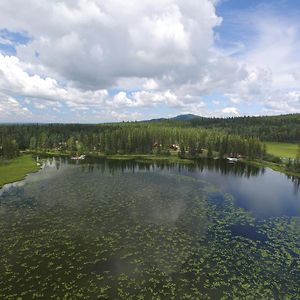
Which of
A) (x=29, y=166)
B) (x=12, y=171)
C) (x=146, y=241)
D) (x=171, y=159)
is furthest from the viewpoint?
(x=171, y=159)

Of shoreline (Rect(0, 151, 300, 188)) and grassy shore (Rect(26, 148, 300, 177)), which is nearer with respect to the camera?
shoreline (Rect(0, 151, 300, 188))

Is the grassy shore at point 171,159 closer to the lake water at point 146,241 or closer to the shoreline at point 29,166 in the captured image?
the shoreline at point 29,166

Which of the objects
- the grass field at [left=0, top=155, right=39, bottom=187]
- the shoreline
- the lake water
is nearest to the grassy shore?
the shoreline

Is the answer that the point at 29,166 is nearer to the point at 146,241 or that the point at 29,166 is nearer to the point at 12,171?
the point at 12,171

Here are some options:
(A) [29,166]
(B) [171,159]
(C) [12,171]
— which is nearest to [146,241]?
(C) [12,171]

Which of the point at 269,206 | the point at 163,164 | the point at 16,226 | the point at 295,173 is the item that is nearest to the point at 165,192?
the point at 269,206

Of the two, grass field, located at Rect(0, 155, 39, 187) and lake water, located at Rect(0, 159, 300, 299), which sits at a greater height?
grass field, located at Rect(0, 155, 39, 187)

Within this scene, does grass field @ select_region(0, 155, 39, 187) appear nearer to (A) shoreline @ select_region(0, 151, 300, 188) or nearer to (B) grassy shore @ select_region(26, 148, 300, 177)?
(A) shoreline @ select_region(0, 151, 300, 188)

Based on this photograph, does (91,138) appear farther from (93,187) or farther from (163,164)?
(93,187)

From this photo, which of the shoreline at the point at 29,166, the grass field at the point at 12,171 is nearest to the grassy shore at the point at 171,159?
the shoreline at the point at 29,166
